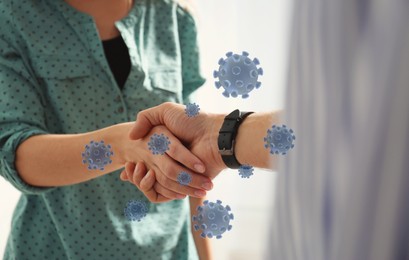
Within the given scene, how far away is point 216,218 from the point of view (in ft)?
1.34


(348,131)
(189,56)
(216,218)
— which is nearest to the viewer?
(348,131)

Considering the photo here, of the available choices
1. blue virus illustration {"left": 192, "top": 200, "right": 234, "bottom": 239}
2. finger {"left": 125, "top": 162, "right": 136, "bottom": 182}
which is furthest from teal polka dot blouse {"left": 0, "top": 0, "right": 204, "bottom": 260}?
blue virus illustration {"left": 192, "top": 200, "right": 234, "bottom": 239}

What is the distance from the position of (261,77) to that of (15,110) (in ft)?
0.86

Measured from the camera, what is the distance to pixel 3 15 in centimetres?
63

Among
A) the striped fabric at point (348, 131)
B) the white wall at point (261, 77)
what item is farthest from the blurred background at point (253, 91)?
the striped fabric at point (348, 131)

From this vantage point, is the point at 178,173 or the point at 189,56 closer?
the point at 178,173

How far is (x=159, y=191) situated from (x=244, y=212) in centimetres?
10

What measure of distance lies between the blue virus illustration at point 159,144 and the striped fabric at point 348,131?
0.18m

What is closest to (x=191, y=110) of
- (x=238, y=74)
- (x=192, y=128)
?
(x=192, y=128)

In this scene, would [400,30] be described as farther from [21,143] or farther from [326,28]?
[21,143]

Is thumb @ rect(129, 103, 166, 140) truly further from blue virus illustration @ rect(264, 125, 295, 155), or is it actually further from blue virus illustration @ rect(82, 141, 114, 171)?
blue virus illustration @ rect(264, 125, 295, 155)

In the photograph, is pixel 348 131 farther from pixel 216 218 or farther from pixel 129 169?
pixel 129 169

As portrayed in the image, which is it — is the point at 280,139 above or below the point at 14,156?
above

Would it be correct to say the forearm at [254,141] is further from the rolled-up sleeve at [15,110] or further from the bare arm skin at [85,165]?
the rolled-up sleeve at [15,110]
